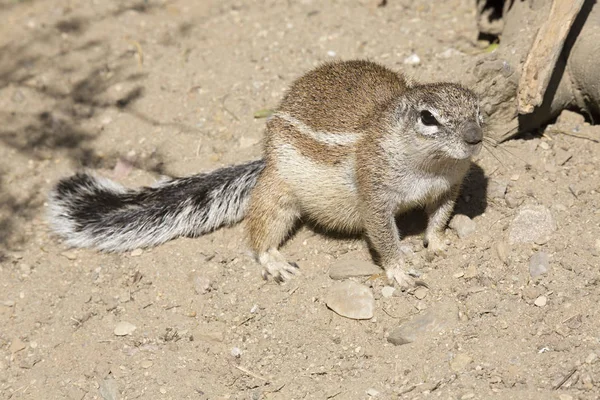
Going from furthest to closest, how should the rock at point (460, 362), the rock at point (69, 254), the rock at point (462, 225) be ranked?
the rock at point (69, 254), the rock at point (462, 225), the rock at point (460, 362)

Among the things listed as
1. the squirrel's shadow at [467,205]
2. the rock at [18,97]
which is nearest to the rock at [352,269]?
the squirrel's shadow at [467,205]

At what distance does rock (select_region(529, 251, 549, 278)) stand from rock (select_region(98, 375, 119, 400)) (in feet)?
8.01

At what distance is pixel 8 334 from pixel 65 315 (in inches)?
14.1

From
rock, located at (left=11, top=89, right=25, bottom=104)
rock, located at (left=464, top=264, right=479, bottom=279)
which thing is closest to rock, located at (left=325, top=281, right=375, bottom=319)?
rock, located at (left=464, top=264, right=479, bottom=279)

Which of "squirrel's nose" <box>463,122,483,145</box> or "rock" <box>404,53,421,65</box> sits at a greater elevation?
"squirrel's nose" <box>463,122,483,145</box>

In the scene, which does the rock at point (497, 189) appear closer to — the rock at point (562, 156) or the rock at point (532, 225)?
the rock at point (532, 225)

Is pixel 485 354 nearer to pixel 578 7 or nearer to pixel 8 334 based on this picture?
pixel 578 7

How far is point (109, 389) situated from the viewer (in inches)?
161

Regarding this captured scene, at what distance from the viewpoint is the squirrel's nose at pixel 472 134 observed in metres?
3.78

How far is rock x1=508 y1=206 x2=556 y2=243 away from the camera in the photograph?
170 inches

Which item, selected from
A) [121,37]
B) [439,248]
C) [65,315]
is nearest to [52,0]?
[121,37]

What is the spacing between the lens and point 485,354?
3.76m

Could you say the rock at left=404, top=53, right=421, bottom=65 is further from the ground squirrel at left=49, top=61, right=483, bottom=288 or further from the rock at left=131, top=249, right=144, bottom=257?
the rock at left=131, top=249, right=144, bottom=257

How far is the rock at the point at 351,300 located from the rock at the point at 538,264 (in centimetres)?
93
